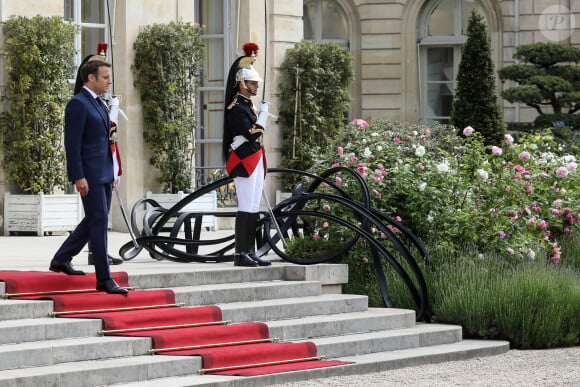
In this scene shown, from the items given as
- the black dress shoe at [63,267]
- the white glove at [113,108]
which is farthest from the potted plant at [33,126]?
the black dress shoe at [63,267]

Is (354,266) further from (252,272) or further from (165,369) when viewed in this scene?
(165,369)

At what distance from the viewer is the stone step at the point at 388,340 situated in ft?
32.1

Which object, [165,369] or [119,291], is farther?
[119,291]

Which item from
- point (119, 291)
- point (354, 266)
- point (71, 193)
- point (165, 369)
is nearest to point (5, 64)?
point (71, 193)

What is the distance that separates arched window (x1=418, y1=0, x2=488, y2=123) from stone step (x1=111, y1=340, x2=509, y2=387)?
58.3 ft

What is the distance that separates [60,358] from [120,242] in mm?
7046

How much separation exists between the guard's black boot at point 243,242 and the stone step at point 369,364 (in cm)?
154

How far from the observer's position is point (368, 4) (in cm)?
2823

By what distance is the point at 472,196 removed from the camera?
12.4 meters

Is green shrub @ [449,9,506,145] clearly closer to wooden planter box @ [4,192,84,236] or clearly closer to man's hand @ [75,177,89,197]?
wooden planter box @ [4,192,84,236]

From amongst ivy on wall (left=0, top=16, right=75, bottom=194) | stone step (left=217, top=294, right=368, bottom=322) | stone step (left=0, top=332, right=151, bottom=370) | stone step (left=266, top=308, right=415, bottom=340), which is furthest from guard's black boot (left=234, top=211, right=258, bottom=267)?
ivy on wall (left=0, top=16, right=75, bottom=194)

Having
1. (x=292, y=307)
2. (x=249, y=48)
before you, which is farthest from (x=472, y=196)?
(x=292, y=307)

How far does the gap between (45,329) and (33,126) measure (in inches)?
330

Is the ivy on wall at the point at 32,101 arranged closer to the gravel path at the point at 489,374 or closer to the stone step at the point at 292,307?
the stone step at the point at 292,307
